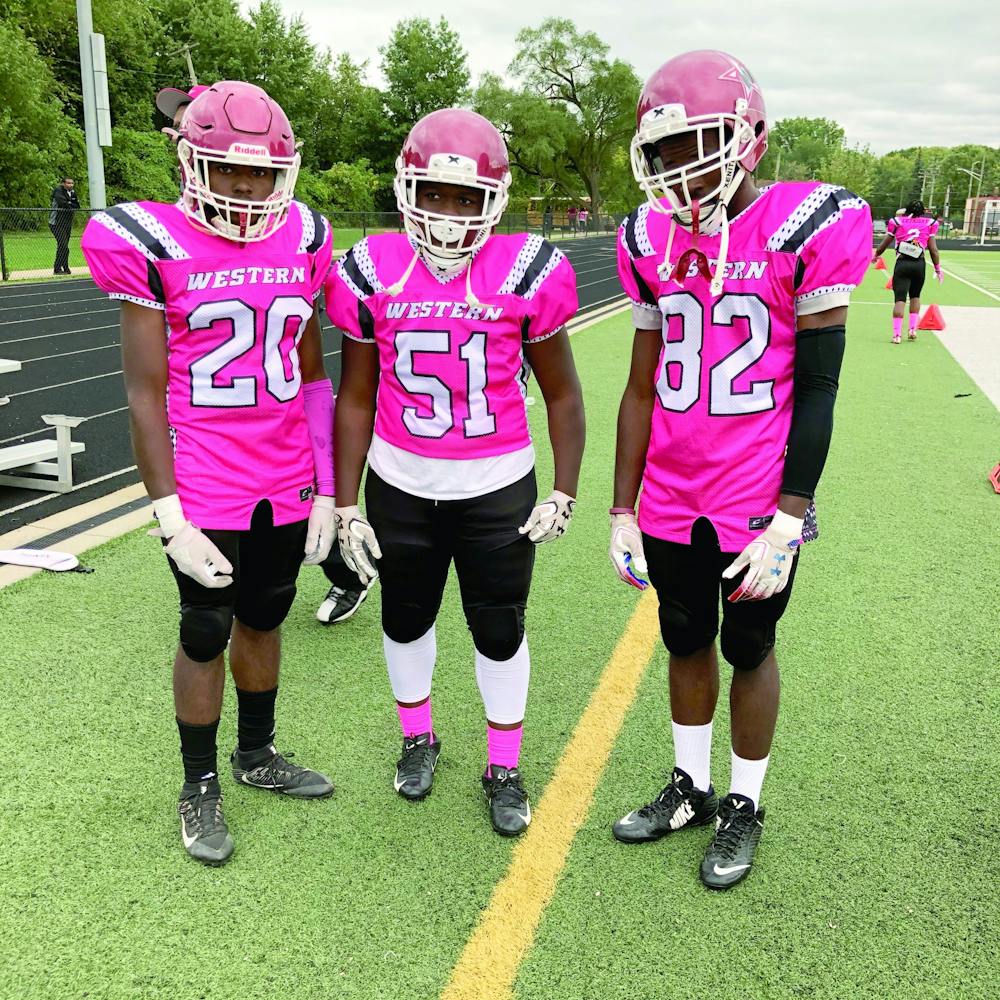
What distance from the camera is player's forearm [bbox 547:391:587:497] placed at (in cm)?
262

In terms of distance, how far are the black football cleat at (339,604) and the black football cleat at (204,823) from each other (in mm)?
1332

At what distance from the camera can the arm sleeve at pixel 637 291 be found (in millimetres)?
2344

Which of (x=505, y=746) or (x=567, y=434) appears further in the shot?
(x=505, y=746)

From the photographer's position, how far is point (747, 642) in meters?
2.35

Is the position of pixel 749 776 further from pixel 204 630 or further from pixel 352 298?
pixel 352 298

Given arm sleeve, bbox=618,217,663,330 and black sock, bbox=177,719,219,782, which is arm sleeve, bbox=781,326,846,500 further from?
black sock, bbox=177,719,219,782

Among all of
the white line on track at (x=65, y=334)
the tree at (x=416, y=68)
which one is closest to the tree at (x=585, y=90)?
the tree at (x=416, y=68)

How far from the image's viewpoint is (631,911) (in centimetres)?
234

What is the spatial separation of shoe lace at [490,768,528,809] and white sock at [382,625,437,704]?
0.35 metres

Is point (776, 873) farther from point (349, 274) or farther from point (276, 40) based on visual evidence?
point (276, 40)

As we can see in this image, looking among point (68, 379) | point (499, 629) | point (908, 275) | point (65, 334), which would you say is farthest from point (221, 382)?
point (908, 275)

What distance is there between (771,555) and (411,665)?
1.17m

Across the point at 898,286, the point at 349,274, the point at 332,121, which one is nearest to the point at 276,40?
the point at 332,121

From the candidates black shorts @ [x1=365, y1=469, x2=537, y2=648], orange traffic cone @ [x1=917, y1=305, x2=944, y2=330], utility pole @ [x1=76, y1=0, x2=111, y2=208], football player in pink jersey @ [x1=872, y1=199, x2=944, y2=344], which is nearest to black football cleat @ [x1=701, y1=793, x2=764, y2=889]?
black shorts @ [x1=365, y1=469, x2=537, y2=648]
